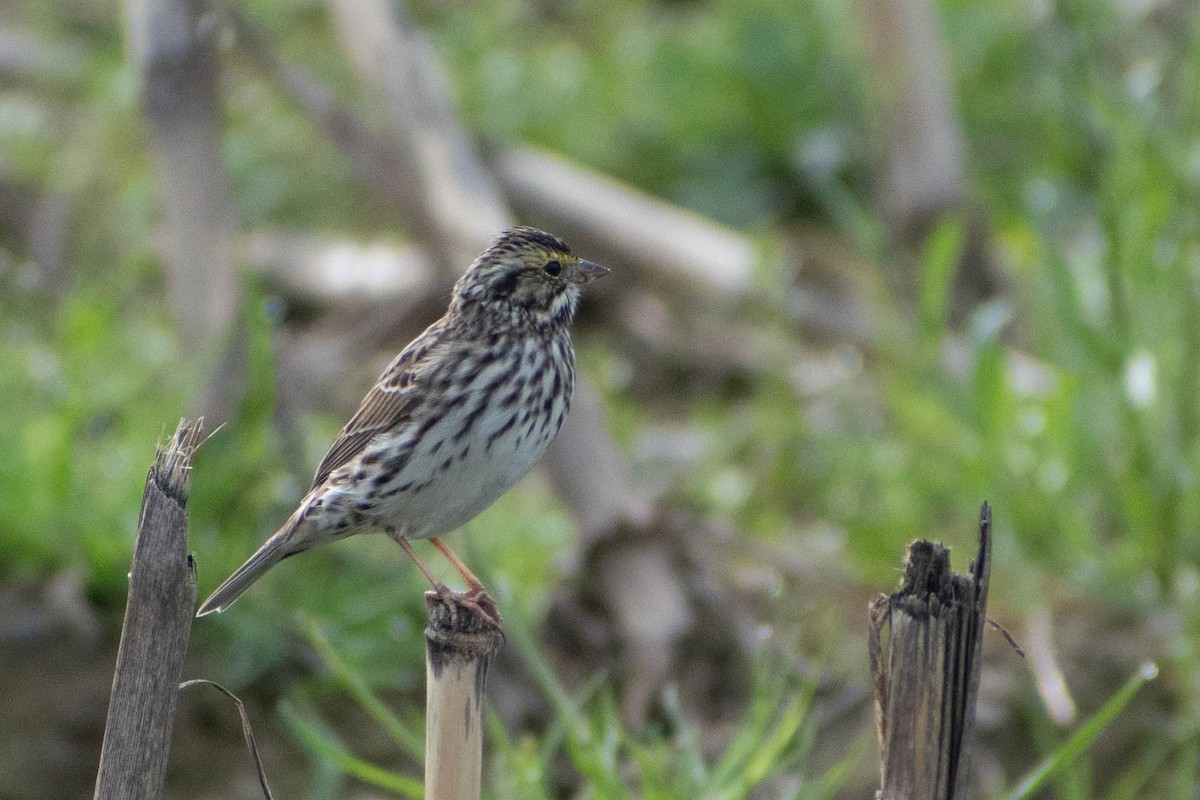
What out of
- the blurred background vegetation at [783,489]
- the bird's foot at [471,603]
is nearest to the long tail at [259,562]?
the blurred background vegetation at [783,489]

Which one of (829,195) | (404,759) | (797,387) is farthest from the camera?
(829,195)

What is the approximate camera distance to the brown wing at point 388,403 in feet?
9.95

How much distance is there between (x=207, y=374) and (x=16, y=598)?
900 millimetres

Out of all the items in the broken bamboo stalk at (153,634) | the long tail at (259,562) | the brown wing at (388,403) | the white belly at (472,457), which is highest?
the brown wing at (388,403)

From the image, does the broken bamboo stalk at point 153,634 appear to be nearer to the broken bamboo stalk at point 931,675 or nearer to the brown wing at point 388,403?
the broken bamboo stalk at point 931,675

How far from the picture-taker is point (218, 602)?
290 centimetres

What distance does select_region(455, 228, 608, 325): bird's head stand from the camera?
3004 mm

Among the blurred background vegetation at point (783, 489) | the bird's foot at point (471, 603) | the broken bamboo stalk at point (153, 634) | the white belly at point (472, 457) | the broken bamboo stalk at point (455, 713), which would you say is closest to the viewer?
the broken bamboo stalk at point (153, 634)

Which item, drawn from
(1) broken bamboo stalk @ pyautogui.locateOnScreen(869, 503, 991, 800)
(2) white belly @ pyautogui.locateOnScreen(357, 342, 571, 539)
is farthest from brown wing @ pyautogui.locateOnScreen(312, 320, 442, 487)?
(1) broken bamboo stalk @ pyautogui.locateOnScreen(869, 503, 991, 800)

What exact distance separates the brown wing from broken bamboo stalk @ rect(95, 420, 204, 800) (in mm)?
1068

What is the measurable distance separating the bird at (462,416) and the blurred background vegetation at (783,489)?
27cm

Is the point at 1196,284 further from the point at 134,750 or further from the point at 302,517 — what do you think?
the point at 134,750

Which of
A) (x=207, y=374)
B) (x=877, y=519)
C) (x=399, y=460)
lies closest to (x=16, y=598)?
(x=207, y=374)

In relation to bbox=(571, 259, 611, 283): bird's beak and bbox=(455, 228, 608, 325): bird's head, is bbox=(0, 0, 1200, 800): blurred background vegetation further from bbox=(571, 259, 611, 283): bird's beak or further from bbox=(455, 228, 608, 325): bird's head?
bbox=(571, 259, 611, 283): bird's beak
